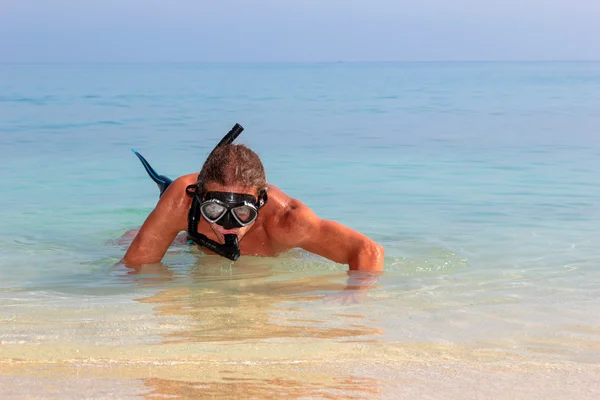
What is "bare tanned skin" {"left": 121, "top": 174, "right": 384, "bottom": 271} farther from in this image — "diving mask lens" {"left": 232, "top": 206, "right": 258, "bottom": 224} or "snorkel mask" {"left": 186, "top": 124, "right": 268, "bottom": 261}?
"diving mask lens" {"left": 232, "top": 206, "right": 258, "bottom": 224}

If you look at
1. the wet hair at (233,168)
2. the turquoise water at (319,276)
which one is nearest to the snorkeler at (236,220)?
the wet hair at (233,168)

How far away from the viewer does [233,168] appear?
151 inches

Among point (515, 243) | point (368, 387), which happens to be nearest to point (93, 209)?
point (515, 243)

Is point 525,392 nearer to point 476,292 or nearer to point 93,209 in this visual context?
point 476,292

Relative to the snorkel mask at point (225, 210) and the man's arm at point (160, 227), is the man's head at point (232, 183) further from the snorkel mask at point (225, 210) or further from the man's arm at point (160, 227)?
the man's arm at point (160, 227)

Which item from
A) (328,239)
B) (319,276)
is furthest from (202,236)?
(319,276)

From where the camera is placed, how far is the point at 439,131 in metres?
16.1

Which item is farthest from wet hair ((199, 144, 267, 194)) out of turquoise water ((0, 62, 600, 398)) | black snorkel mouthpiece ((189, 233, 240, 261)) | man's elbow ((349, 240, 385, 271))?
man's elbow ((349, 240, 385, 271))

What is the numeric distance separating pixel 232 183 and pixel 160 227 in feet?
2.06

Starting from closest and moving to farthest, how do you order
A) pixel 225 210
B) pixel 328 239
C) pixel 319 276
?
pixel 225 210 < pixel 328 239 < pixel 319 276

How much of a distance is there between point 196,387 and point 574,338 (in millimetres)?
1573

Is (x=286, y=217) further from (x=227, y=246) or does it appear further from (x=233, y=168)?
(x=233, y=168)

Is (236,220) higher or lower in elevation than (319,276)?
higher

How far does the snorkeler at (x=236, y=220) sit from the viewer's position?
12.6ft
